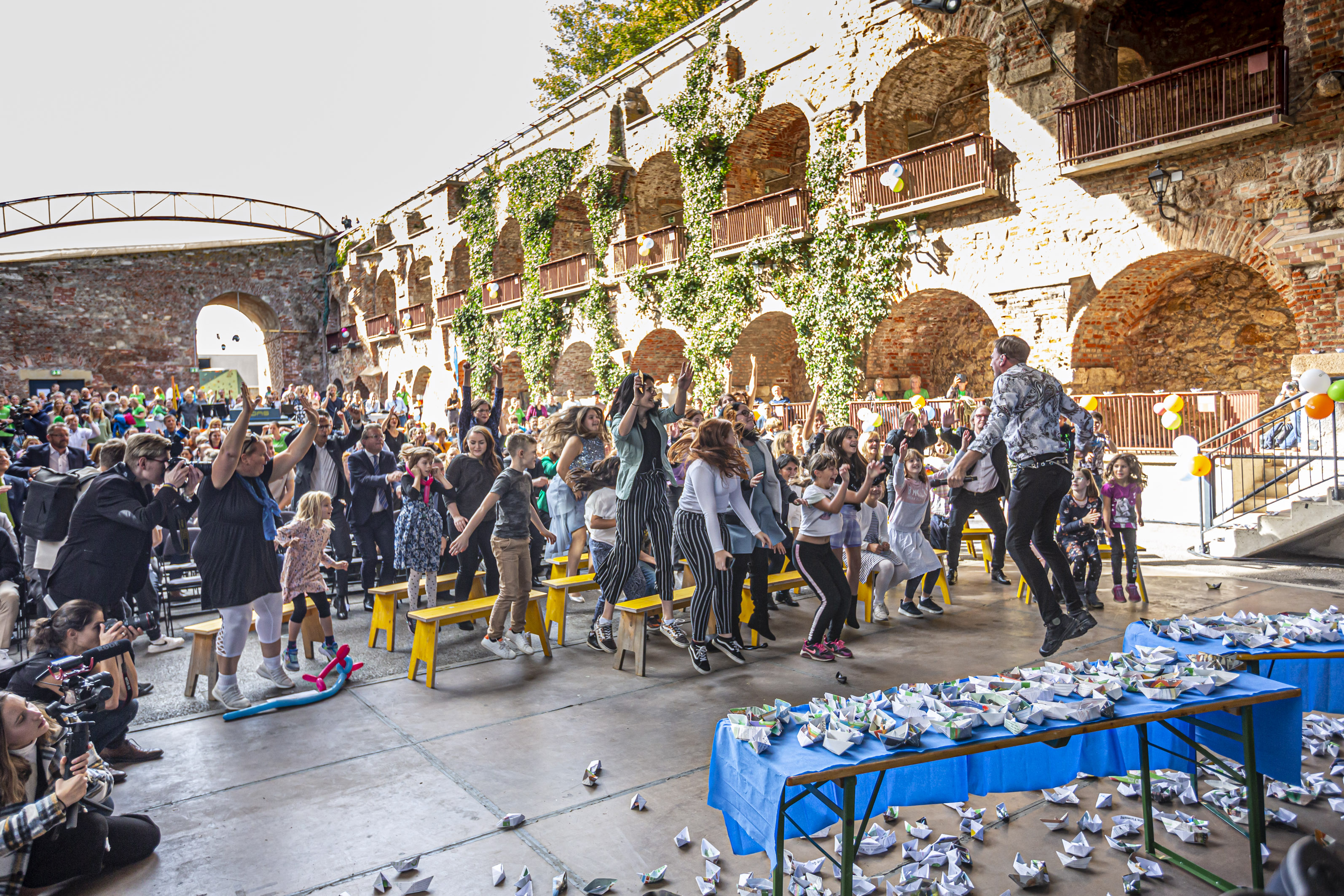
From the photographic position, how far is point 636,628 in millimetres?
5734

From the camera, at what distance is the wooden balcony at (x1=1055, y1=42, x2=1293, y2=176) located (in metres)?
10.4

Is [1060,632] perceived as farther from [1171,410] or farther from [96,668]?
[1171,410]

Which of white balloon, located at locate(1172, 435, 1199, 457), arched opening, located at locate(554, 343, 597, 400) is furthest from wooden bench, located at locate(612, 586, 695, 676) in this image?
arched opening, located at locate(554, 343, 597, 400)

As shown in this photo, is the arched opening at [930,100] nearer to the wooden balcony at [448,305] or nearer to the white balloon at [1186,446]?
the white balloon at [1186,446]

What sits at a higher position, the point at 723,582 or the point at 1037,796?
the point at 723,582

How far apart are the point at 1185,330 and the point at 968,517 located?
8378 millimetres

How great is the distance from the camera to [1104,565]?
921 cm

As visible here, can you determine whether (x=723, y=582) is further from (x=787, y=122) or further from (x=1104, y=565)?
(x=787, y=122)

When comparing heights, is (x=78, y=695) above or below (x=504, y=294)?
below

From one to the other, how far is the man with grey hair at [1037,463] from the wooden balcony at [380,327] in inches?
1109

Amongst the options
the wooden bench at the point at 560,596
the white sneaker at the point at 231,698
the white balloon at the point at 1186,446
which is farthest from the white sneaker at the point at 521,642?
the white balloon at the point at 1186,446

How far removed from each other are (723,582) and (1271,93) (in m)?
10.1

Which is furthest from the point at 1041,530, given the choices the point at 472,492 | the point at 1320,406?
the point at 1320,406

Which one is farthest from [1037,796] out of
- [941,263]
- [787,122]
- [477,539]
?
[787,122]
